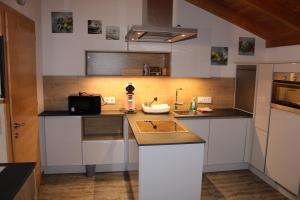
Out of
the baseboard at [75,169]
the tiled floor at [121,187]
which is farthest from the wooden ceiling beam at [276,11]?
the baseboard at [75,169]

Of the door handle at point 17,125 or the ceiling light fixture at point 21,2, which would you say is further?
the ceiling light fixture at point 21,2

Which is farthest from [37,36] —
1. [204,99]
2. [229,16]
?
[229,16]

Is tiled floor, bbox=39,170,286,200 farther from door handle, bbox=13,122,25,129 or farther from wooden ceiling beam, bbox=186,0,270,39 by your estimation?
wooden ceiling beam, bbox=186,0,270,39

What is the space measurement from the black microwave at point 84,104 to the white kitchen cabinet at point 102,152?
1.43 feet

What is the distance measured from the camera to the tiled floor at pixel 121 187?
10.1ft

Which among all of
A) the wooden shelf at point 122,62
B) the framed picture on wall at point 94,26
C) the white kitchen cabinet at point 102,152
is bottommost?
the white kitchen cabinet at point 102,152

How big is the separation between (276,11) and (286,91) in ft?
3.26

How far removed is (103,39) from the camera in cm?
367

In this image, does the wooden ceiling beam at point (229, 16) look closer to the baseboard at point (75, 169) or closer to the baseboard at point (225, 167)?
the baseboard at point (225, 167)

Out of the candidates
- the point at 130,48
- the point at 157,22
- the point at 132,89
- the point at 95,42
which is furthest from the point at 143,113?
the point at 157,22

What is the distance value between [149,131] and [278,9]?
2157mm

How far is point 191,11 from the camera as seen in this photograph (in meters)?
3.87

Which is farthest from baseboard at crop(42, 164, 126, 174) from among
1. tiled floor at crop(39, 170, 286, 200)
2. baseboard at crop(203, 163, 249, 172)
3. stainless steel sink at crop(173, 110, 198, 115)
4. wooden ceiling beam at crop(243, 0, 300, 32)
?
wooden ceiling beam at crop(243, 0, 300, 32)

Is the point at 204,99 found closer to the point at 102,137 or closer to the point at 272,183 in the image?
the point at 272,183
